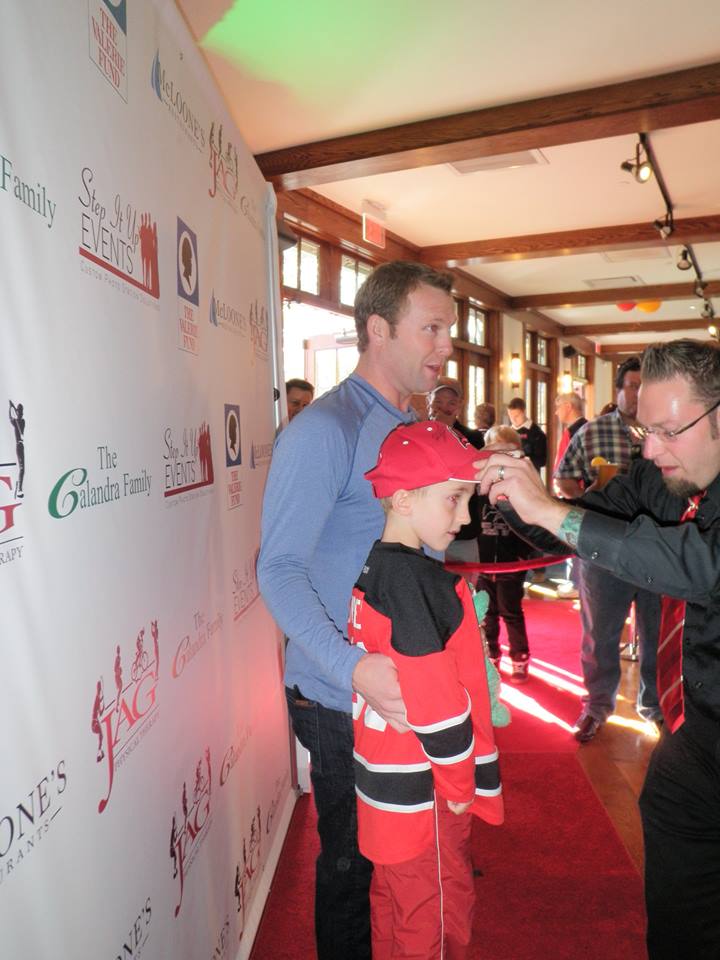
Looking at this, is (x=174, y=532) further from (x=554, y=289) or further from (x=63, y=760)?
(x=554, y=289)

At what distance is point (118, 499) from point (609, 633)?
2898mm

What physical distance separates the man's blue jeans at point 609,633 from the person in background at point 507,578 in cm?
85

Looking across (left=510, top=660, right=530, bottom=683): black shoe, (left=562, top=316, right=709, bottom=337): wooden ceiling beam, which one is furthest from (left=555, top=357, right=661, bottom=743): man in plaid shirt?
(left=562, top=316, right=709, bottom=337): wooden ceiling beam

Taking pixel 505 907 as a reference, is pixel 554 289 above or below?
above

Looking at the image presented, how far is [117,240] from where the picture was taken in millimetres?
1208

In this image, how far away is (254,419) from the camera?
2.41 metres

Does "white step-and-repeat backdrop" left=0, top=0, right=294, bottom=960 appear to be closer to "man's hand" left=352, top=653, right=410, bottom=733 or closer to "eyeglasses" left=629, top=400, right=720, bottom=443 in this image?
"man's hand" left=352, top=653, right=410, bottom=733

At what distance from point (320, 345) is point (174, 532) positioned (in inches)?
189

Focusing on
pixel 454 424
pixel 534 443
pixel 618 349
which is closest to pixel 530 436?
pixel 534 443

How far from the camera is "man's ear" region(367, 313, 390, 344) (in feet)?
5.46

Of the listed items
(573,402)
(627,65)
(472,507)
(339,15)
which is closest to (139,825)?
(472,507)

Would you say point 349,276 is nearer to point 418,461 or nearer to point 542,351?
point 418,461

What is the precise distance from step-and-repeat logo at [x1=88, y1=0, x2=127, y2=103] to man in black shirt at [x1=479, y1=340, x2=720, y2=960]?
1.06m

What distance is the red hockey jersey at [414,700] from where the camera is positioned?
129 cm
